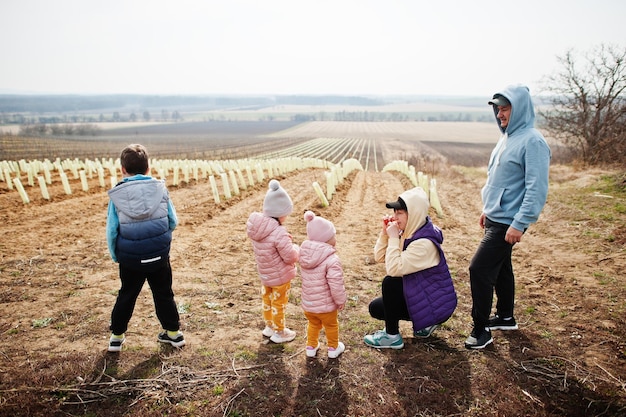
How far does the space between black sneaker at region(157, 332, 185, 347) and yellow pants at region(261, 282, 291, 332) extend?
783 mm

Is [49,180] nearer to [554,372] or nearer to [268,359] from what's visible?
[268,359]

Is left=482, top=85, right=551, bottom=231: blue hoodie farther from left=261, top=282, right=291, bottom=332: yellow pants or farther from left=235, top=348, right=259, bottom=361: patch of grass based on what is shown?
left=235, top=348, right=259, bottom=361: patch of grass

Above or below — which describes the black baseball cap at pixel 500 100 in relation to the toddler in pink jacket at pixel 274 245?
above

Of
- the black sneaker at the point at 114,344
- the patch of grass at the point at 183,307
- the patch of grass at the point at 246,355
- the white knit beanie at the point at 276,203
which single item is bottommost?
the patch of grass at the point at 183,307

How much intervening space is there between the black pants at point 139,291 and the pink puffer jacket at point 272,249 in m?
0.79

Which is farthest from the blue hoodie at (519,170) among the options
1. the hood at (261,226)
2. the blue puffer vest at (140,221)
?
the blue puffer vest at (140,221)

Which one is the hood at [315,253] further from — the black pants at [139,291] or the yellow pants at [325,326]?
the black pants at [139,291]

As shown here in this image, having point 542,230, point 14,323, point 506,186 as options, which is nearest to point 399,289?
point 506,186

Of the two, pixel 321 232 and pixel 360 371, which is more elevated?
pixel 321 232

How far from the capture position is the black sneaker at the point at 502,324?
3645mm

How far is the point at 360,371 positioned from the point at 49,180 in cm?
1342

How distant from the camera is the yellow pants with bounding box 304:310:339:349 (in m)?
3.14

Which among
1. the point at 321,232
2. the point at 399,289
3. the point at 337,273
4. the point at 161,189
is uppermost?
the point at 161,189

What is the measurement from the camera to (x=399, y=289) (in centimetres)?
331
